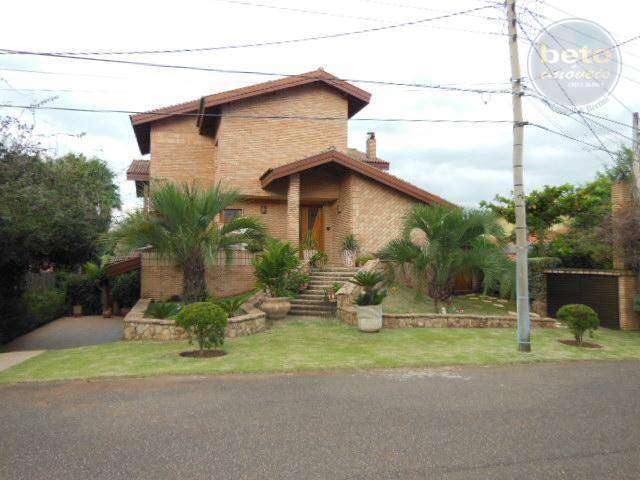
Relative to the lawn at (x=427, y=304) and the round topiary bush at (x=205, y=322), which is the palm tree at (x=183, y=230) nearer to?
the round topiary bush at (x=205, y=322)

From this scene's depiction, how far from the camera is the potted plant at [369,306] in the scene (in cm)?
1259

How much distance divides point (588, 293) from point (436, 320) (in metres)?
5.71

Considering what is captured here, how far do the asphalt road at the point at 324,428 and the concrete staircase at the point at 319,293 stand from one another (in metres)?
6.51

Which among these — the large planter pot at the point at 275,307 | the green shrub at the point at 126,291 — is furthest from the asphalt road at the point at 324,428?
the green shrub at the point at 126,291

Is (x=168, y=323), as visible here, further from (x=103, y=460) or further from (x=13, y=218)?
(x=103, y=460)

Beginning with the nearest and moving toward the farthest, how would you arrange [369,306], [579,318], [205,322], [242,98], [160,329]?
[205,322], [579,318], [160,329], [369,306], [242,98]

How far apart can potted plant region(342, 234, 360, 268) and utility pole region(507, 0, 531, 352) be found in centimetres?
771

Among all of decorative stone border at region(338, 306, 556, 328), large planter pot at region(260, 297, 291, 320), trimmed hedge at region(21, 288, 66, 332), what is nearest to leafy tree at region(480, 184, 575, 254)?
decorative stone border at region(338, 306, 556, 328)

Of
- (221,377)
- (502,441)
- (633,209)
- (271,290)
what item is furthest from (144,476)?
(633,209)

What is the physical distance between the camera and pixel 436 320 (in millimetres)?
13852

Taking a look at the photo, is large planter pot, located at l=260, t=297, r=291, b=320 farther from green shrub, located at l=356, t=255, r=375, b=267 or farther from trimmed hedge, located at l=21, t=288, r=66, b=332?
trimmed hedge, located at l=21, t=288, r=66, b=332

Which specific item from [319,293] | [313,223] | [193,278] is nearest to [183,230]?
[193,278]

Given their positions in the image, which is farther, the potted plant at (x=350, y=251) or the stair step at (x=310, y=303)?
the potted plant at (x=350, y=251)

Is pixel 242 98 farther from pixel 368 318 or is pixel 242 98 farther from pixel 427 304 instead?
pixel 368 318
